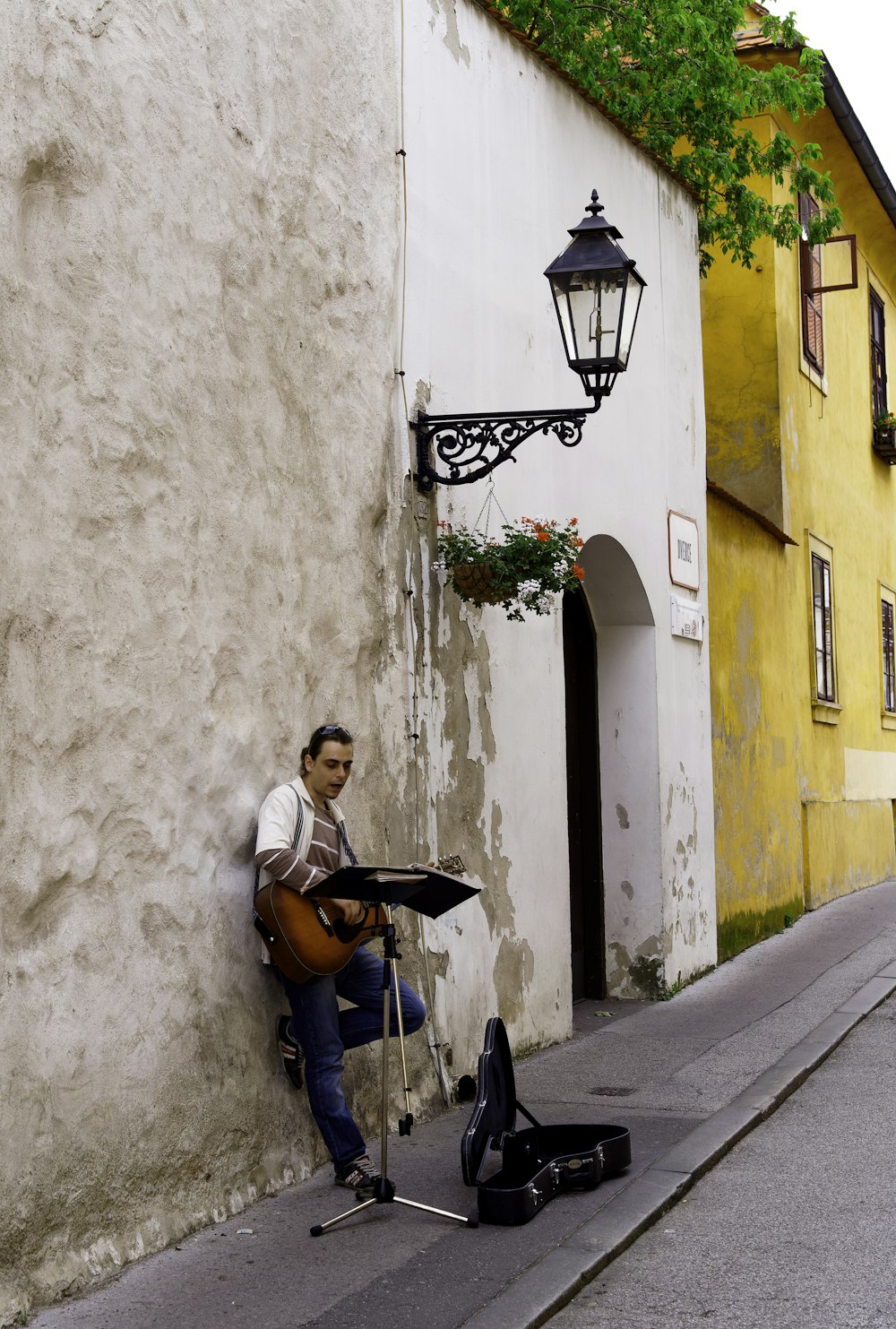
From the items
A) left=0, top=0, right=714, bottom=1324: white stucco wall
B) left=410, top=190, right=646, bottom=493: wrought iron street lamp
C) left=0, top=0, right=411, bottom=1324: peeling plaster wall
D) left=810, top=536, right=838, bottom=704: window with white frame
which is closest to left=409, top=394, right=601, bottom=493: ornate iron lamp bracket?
left=410, top=190, right=646, bottom=493: wrought iron street lamp

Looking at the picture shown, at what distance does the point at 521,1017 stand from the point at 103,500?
4.31m

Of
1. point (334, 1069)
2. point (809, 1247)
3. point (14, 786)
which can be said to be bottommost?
point (809, 1247)

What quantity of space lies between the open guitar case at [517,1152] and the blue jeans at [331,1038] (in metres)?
0.39

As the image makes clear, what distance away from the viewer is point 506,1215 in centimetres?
532

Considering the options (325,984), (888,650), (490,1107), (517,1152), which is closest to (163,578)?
(325,984)

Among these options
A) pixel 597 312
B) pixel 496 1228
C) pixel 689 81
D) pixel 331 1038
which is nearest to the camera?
pixel 496 1228

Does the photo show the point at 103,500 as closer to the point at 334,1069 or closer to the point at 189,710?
the point at 189,710

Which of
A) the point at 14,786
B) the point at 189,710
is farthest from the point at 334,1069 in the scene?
the point at 14,786

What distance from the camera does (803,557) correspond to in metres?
16.2

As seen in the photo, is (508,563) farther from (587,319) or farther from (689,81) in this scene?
(689,81)

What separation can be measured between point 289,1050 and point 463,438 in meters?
2.96

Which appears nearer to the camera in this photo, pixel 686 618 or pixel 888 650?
pixel 686 618

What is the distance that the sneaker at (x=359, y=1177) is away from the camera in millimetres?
5539

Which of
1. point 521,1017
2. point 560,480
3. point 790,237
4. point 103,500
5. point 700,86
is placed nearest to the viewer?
point 103,500
